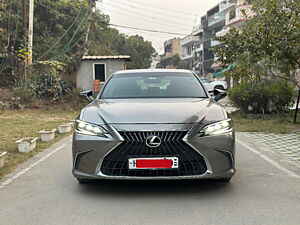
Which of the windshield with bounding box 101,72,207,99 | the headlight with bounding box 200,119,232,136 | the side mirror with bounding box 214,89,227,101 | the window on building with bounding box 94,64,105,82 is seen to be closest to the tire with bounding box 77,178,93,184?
the windshield with bounding box 101,72,207,99

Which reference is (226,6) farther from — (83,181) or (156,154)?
(156,154)

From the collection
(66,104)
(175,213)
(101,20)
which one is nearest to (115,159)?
(175,213)

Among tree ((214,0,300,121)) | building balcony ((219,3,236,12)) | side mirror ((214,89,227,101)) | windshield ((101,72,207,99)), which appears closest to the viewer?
windshield ((101,72,207,99))

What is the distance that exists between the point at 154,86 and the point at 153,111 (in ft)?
4.38

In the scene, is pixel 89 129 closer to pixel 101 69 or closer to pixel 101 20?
pixel 101 69

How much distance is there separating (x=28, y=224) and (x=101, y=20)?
133ft

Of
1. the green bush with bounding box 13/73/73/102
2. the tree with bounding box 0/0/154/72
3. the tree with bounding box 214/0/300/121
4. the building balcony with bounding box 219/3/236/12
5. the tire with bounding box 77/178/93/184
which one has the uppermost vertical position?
the building balcony with bounding box 219/3/236/12

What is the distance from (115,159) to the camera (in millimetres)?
4258

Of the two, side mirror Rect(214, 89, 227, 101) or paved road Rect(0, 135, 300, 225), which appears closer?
paved road Rect(0, 135, 300, 225)

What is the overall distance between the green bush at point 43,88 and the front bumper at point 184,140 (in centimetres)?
1489

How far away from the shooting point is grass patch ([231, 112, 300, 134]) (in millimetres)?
10688

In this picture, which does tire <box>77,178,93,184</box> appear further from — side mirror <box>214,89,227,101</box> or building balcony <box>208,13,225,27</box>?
building balcony <box>208,13,225,27</box>

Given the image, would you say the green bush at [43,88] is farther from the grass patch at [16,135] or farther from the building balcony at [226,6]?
the building balcony at [226,6]

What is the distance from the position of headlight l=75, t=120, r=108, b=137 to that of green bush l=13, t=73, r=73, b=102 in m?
14.6
